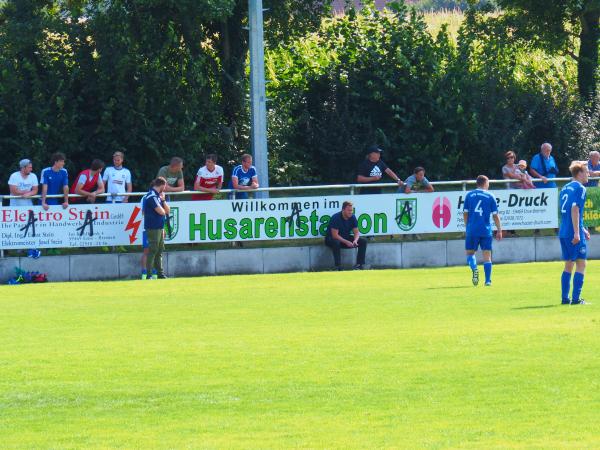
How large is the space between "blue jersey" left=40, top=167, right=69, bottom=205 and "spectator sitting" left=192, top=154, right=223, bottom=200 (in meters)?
2.59

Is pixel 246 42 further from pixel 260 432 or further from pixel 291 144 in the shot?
pixel 260 432

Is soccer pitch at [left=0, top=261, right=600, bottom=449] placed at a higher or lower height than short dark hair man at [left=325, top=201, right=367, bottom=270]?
lower

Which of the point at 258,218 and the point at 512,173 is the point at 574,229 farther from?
the point at 512,173

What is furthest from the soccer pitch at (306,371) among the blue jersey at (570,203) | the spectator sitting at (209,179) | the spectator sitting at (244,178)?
the spectator sitting at (244,178)

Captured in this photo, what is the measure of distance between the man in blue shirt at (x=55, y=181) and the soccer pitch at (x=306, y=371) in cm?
522

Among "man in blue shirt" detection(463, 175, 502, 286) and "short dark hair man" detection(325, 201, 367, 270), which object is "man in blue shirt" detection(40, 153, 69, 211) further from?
"man in blue shirt" detection(463, 175, 502, 286)

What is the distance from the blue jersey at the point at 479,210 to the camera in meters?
21.0

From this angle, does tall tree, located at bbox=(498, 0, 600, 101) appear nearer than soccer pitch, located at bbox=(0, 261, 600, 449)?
No

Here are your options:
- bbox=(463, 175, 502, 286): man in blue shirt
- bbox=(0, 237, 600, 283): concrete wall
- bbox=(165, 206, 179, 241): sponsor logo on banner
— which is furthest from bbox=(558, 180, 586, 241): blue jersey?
bbox=(165, 206, 179, 241): sponsor logo on banner

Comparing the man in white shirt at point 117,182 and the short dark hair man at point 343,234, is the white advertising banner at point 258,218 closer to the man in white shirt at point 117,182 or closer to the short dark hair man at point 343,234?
the man in white shirt at point 117,182

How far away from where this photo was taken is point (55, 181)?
24875 mm

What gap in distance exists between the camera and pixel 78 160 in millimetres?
30906

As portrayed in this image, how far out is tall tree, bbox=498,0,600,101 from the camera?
34.6 meters

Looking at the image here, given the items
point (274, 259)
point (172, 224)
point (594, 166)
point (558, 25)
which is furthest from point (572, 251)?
point (558, 25)
